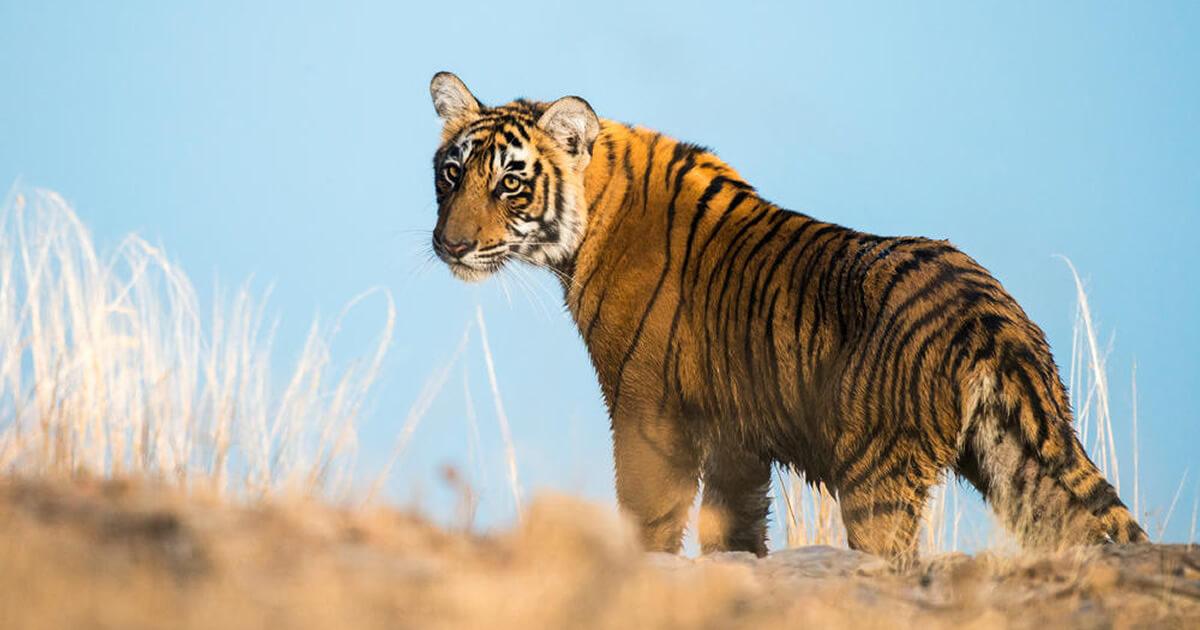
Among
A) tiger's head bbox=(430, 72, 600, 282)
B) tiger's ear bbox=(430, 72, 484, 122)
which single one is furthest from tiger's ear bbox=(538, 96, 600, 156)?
tiger's ear bbox=(430, 72, 484, 122)

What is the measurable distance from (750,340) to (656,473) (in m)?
0.84

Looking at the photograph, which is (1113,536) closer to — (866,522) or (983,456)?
(983,456)

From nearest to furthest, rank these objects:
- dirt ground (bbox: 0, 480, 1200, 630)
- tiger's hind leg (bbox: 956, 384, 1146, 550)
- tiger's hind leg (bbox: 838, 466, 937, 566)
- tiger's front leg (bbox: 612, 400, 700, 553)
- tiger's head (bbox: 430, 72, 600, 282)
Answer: dirt ground (bbox: 0, 480, 1200, 630) < tiger's hind leg (bbox: 956, 384, 1146, 550) < tiger's hind leg (bbox: 838, 466, 937, 566) < tiger's front leg (bbox: 612, 400, 700, 553) < tiger's head (bbox: 430, 72, 600, 282)

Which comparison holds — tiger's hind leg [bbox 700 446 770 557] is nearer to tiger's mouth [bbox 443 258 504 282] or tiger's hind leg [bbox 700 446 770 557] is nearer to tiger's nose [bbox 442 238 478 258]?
tiger's mouth [bbox 443 258 504 282]

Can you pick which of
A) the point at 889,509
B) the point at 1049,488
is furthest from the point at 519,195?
the point at 1049,488

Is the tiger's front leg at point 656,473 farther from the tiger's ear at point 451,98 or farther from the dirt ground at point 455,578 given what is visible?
the tiger's ear at point 451,98

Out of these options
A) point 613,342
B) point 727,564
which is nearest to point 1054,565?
point 727,564

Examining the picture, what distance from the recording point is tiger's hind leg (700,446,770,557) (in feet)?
24.4

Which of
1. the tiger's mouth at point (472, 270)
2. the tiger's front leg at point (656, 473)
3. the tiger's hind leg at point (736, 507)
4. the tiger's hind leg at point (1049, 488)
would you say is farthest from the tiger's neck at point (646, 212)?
the tiger's hind leg at point (1049, 488)

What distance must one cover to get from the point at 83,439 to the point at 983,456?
14.4 feet

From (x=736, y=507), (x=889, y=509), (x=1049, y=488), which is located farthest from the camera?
(x=736, y=507)

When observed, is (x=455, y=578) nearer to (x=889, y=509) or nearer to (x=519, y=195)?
(x=889, y=509)

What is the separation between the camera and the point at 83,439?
7.19m

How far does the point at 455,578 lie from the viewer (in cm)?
376
